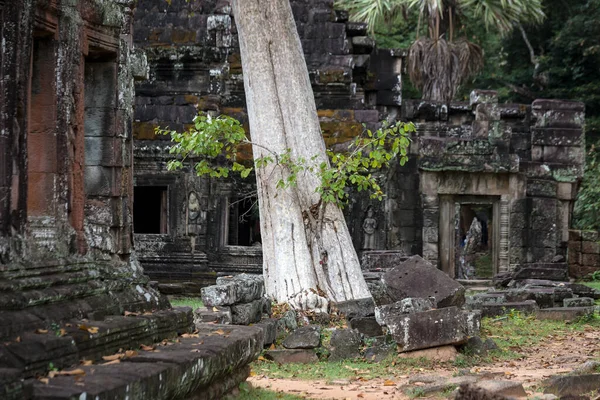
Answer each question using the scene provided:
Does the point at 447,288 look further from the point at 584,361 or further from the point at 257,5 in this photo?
the point at 257,5

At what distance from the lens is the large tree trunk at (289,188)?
1372cm

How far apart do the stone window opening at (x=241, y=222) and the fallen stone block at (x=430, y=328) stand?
7411 millimetres

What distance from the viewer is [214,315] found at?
10727mm

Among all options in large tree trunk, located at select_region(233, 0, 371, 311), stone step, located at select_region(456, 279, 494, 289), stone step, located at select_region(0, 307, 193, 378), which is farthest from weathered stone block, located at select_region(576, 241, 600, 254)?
stone step, located at select_region(0, 307, 193, 378)

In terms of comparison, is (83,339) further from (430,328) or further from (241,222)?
(241,222)

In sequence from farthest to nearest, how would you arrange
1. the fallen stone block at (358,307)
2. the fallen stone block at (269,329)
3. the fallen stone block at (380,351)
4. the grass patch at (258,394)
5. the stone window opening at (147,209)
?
the stone window opening at (147,209) → the fallen stone block at (358,307) → the fallen stone block at (269,329) → the fallen stone block at (380,351) → the grass patch at (258,394)

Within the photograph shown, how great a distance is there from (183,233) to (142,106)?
2.44m

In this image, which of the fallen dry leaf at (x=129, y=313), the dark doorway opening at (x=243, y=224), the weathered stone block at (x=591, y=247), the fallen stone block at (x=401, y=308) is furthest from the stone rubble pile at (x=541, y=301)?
the fallen dry leaf at (x=129, y=313)

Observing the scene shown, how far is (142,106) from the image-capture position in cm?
1966

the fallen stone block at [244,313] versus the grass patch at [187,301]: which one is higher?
the fallen stone block at [244,313]

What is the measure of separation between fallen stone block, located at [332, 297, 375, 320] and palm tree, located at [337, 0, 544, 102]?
48.9 ft

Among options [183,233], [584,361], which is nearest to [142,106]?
[183,233]

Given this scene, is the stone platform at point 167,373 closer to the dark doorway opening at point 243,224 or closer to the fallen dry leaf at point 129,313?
the fallen dry leaf at point 129,313

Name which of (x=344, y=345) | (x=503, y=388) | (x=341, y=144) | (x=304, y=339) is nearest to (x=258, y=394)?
(x=503, y=388)
